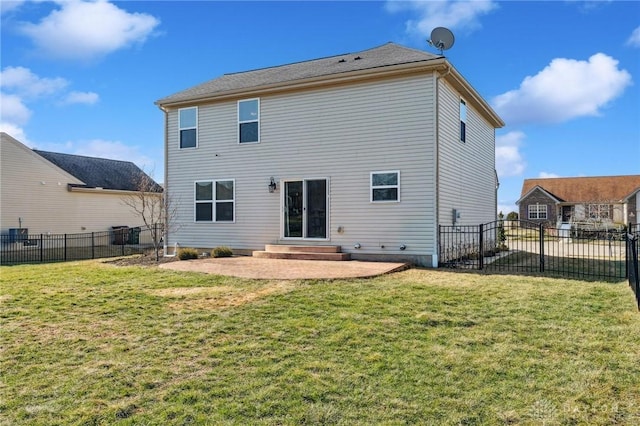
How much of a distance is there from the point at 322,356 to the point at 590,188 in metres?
41.1

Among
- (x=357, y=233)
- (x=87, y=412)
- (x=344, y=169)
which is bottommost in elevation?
(x=87, y=412)

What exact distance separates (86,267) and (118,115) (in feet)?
27.5

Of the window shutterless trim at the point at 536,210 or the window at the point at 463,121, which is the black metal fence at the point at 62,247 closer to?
the window at the point at 463,121

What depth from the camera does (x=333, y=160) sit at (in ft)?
38.7

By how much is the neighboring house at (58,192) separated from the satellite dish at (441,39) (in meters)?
17.9

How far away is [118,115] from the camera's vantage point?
17156mm

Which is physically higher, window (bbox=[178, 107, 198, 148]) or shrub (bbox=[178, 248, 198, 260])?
window (bbox=[178, 107, 198, 148])

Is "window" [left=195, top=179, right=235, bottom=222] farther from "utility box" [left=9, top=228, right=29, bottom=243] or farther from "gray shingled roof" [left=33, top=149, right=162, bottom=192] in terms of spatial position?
"utility box" [left=9, top=228, right=29, bottom=243]

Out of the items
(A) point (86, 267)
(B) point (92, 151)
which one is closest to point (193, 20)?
(A) point (86, 267)

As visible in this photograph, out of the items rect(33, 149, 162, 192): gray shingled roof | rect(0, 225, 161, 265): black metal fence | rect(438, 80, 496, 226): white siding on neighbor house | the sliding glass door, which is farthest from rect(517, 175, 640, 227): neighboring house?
rect(0, 225, 161, 265): black metal fence

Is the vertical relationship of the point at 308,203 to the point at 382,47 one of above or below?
below

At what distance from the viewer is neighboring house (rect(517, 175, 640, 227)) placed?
35125 millimetres

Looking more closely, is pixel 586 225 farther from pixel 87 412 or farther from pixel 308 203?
pixel 87 412

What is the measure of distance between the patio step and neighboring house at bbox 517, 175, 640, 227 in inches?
1178
